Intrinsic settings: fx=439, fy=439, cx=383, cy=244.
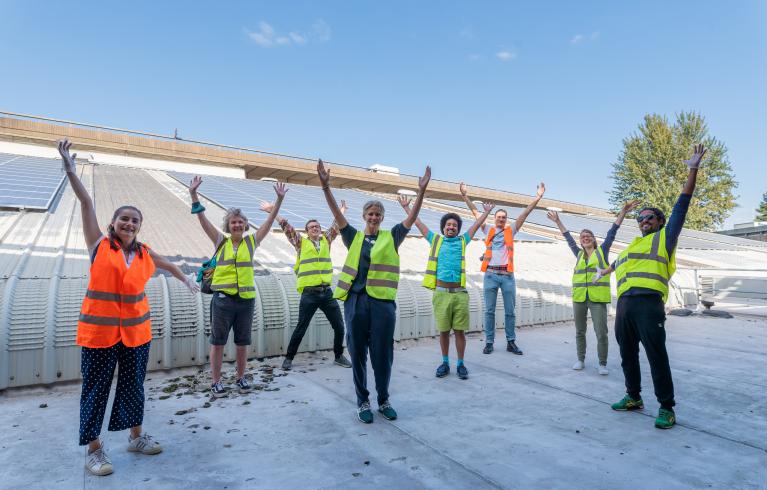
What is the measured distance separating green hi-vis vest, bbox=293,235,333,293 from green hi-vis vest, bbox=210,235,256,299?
1.15 meters

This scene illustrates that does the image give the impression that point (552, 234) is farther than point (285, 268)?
Yes

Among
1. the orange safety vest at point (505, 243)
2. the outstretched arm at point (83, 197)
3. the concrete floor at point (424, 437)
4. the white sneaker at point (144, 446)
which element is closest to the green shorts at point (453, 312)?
the concrete floor at point (424, 437)

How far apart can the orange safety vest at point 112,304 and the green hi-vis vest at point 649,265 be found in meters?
4.40

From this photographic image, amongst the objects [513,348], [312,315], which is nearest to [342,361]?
[312,315]

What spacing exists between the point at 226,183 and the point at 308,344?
10.1m

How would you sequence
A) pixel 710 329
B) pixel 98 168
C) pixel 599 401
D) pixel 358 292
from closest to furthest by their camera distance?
pixel 358 292
pixel 599 401
pixel 710 329
pixel 98 168

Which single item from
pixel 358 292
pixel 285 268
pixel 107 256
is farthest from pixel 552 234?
pixel 107 256

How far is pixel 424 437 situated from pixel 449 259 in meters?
2.56

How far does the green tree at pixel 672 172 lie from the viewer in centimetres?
3606

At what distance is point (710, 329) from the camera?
9141 millimetres

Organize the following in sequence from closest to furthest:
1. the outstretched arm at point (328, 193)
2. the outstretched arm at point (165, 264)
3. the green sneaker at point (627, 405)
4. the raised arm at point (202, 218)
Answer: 1. the outstretched arm at point (165, 264)
2. the outstretched arm at point (328, 193)
3. the green sneaker at point (627, 405)
4. the raised arm at point (202, 218)

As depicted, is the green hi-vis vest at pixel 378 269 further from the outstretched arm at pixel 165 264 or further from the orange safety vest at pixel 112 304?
the orange safety vest at pixel 112 304

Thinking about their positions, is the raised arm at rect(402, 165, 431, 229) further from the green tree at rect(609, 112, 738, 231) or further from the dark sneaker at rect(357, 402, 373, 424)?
the green tree at rect(609, 112, 738, 231)

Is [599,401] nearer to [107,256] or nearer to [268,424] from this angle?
[268,424]
